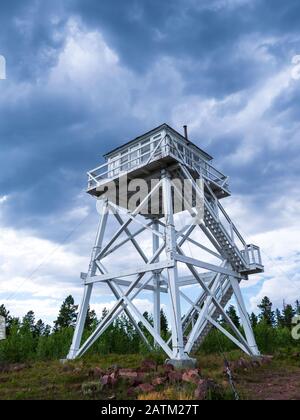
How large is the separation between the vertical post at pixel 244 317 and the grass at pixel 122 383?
1.92 m

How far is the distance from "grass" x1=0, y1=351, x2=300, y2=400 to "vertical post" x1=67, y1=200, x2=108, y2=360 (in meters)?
1.35

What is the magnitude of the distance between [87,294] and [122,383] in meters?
9.83

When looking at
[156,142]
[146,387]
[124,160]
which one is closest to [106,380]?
[146,387]

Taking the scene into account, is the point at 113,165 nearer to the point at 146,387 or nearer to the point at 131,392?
the point at 146,387

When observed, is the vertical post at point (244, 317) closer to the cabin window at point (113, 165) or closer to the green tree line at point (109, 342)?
the green tree line at point (109, 342)

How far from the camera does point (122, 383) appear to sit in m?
12.9

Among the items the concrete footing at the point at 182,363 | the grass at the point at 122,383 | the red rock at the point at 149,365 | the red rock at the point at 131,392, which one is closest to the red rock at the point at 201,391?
the grass at the point at 122,383

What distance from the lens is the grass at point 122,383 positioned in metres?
11.5

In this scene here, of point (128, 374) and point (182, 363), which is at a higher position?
point (182, 363)

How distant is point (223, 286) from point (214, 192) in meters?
5.74

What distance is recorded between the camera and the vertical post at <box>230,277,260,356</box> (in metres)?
22.4

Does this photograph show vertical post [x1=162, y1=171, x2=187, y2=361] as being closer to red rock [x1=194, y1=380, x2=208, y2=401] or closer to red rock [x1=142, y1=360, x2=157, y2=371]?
red rock [x1=142, y1=360, x2=157, y2=371]

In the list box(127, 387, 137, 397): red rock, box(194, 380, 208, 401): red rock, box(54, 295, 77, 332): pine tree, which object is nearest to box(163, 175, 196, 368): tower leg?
box(127, 387, 137, 397): red rock
